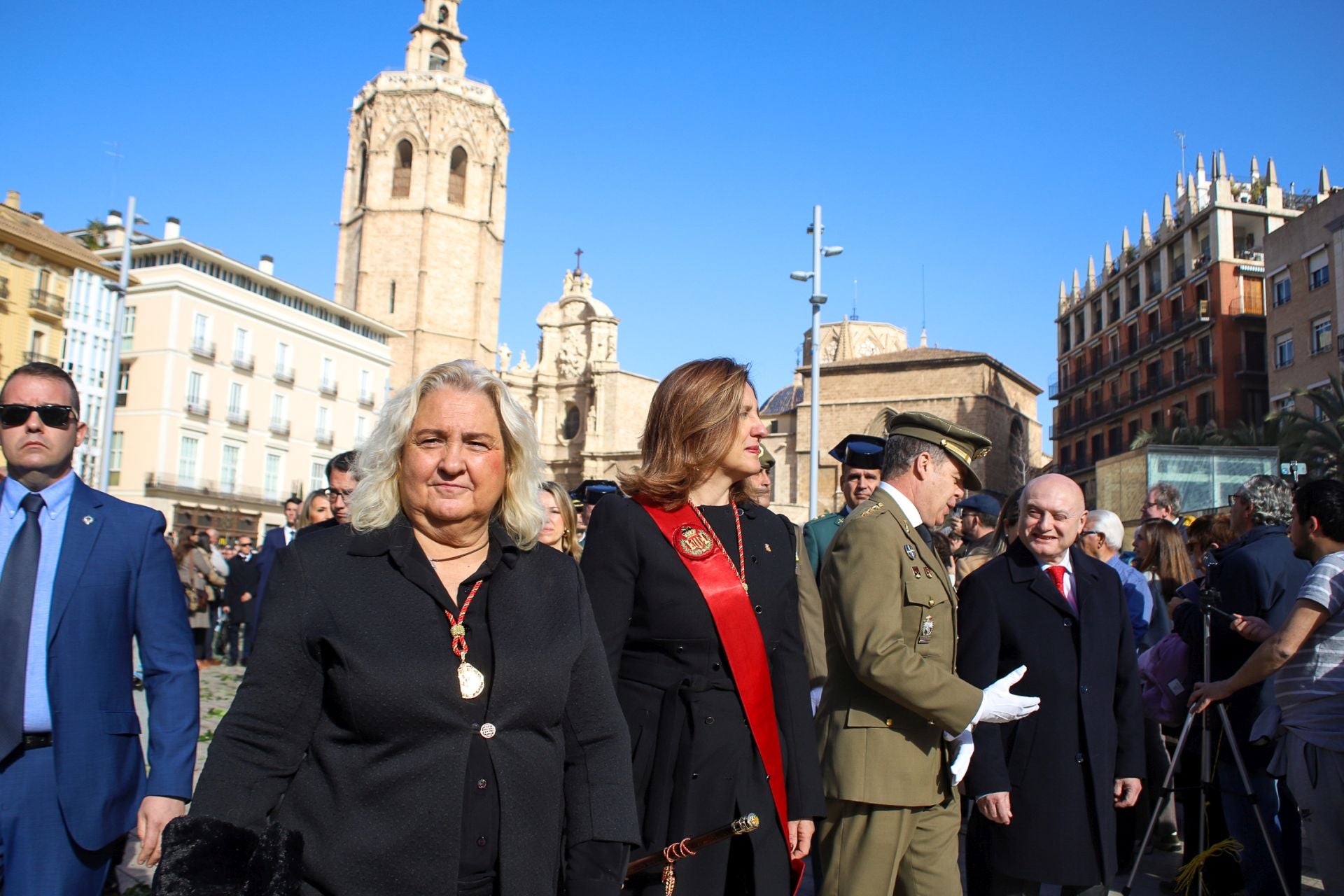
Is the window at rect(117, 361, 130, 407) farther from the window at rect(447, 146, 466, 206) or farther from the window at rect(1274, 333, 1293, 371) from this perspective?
the window at rect(1274, 333, 1293, 371)

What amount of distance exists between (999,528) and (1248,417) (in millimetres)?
39824

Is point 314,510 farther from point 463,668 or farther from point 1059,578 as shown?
point 463,668

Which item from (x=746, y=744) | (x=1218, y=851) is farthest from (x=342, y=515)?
(x=1218, y=851)

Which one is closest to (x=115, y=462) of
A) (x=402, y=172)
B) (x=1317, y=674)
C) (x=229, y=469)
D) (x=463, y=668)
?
(x=229, y=469)

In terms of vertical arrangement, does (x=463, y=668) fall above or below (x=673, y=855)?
above

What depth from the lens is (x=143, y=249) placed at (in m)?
45.2

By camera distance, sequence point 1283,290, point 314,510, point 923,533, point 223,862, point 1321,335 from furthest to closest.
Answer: point 1283,290, point 1321,335, point 314,510, point 923,533, point 223,862

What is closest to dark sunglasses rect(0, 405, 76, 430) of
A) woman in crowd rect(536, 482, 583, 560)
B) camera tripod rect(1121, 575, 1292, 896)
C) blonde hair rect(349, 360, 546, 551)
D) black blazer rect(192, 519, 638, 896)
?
blonde hair rect(349, 360, 546, 551)

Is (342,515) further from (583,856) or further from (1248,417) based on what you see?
(1248,417)

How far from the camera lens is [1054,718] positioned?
3.95m

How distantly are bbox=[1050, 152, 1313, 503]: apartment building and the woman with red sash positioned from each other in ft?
124

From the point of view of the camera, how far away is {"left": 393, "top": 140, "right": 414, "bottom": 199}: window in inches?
2391

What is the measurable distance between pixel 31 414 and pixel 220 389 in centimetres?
4546

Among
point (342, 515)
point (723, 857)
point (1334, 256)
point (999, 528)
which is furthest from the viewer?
point (1334, 256)
